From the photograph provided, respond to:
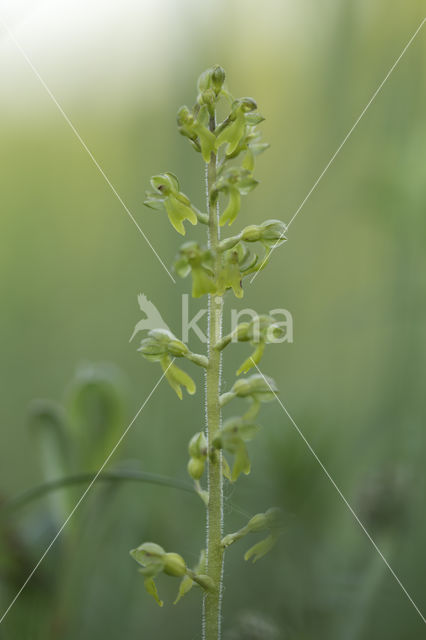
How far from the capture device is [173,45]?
9.61 feet

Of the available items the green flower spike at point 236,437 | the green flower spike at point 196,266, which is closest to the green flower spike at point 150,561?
the green flower spike at point 236,437

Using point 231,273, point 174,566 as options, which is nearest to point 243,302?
point 231,273

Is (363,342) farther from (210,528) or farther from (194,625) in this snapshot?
(210,528)

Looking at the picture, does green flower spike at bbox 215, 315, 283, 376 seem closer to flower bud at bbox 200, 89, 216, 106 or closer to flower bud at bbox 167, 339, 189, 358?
flower bud at bbox 167, 339, 189, 358

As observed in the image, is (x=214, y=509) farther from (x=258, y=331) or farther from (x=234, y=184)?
(x=234, y=184)

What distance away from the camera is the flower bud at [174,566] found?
1.13 meters

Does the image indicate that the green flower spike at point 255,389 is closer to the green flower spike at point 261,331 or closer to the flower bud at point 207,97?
the green flower spike at point 261,331

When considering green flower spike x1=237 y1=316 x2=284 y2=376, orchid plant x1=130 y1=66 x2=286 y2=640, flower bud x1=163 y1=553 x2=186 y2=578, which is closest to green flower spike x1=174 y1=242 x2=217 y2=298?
orchid plant x1=130 y1=66 x2=286 y2=640

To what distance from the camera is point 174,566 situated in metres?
1.14

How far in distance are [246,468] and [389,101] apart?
1.78 metres

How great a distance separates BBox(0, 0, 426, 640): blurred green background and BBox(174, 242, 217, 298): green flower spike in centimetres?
57

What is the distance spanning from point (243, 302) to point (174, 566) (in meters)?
1.97

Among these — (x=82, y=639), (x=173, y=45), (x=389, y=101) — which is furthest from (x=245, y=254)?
(x=173, y=45)

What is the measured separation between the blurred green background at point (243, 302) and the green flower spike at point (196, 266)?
565 millimetres
